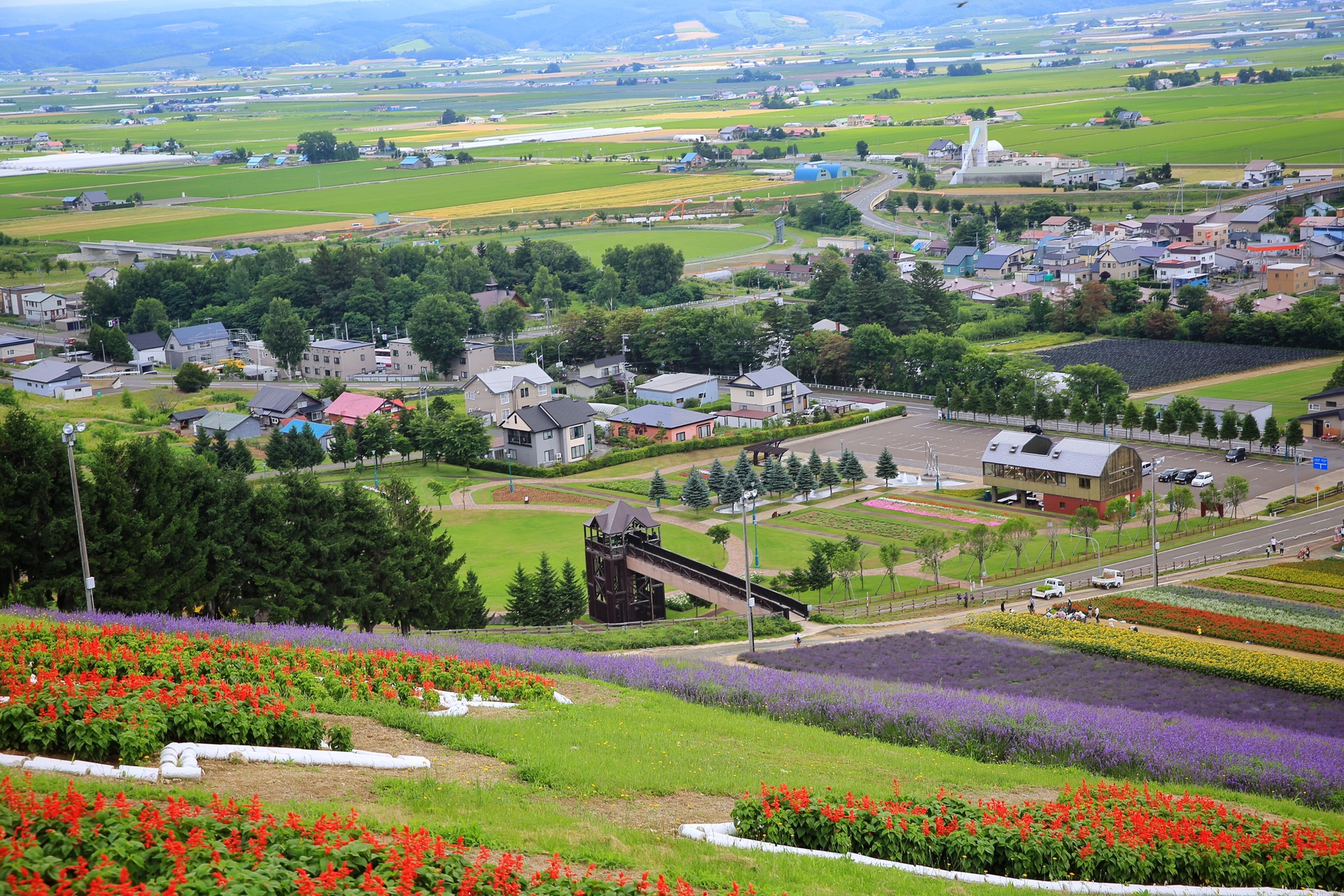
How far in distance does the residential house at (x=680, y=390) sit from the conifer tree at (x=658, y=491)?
45.6 ft

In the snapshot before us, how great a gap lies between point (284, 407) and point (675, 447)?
18269mm

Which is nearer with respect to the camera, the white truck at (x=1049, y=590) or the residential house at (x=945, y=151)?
the white truck at (x=1049, y=590)

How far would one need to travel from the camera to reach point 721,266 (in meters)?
88.1

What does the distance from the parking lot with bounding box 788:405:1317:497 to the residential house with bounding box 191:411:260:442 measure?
23.4 meters

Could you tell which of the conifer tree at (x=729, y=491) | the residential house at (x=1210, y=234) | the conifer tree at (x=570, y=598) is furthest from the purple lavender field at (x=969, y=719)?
the residential house at (x=1210, y=234)

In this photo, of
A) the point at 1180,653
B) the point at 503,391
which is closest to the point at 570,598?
the point at 1180,653

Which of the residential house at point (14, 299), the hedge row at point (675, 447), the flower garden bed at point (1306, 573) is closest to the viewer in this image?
the flower garden bed at point (1306, 573)

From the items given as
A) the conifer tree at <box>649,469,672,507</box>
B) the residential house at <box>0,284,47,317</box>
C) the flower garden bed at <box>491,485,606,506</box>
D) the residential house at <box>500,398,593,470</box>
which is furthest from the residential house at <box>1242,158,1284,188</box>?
the residential house at <box>0,284,47,317</box>

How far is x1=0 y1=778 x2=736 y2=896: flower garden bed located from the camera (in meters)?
7.95

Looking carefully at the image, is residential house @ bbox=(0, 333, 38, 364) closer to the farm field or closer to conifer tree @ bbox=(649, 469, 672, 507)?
conifer tree @ bbox=(649, 469, 672, 507)

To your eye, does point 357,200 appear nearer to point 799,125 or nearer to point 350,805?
point 799,125

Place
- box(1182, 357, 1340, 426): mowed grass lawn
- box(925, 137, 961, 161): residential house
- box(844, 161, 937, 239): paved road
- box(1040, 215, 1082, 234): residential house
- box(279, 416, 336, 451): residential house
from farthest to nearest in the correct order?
box(925, 137, 961, 161): residential house → box(844, 161, 937, 239): paved road → box(1040, 215, 1082, 234): residential house → box(279, 416, 336, 451): residential house → box(1182, 357, 1340, 426): mowed grass lawn

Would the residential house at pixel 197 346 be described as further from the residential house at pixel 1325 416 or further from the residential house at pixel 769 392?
the residential house at pixel 1325 416

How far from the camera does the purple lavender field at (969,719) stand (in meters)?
15.5
